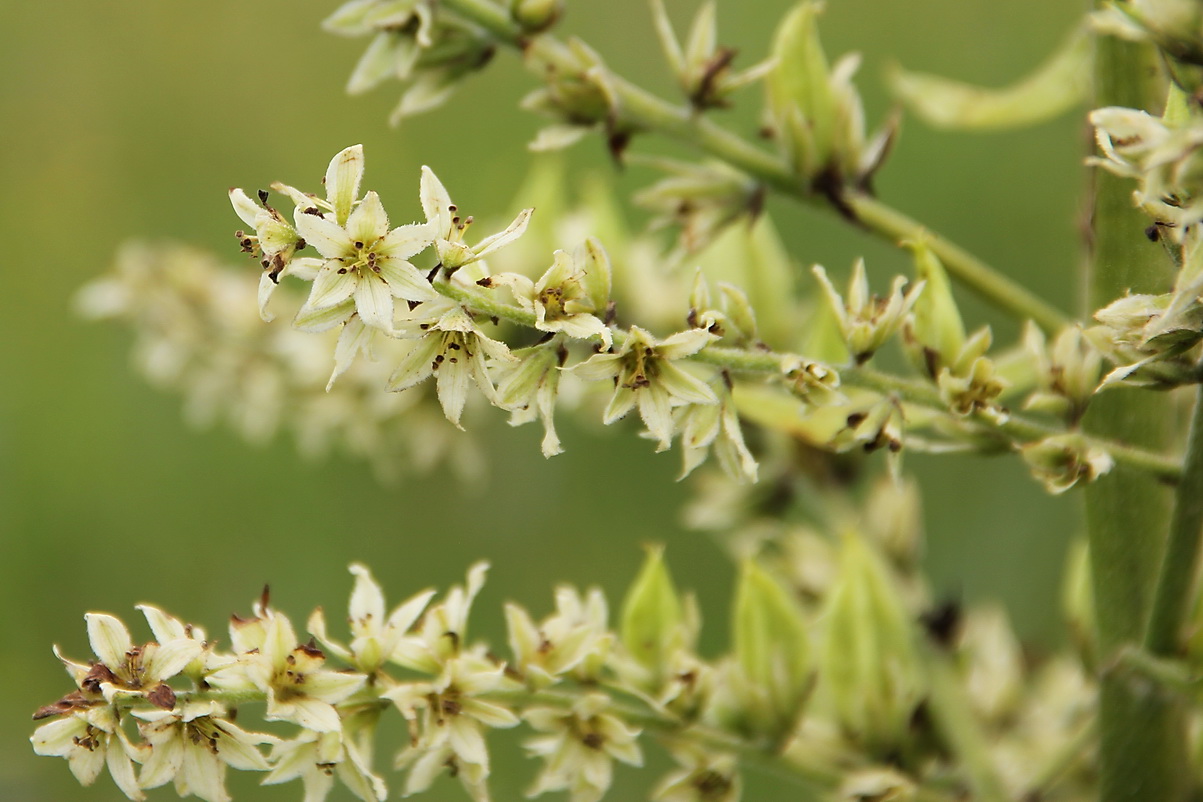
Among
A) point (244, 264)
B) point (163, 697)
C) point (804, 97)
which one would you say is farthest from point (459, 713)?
point (244, 264)

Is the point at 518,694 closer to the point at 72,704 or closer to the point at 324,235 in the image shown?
the point at 72,704

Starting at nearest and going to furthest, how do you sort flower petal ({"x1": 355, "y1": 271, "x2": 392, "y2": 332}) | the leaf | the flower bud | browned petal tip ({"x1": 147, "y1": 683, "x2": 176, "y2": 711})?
flower petal ({"x1": 355, "y1": 271, "x2": 392, "y2": 332})
browned petal tip ({"x1": 147, "y1": 683, "x2": 176, "y2": 711})
the flower bud
the leaf

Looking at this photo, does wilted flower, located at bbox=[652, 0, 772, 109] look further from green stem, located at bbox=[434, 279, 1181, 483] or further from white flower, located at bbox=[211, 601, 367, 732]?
white flower, located at bbox=[211, 601, 367, 732]

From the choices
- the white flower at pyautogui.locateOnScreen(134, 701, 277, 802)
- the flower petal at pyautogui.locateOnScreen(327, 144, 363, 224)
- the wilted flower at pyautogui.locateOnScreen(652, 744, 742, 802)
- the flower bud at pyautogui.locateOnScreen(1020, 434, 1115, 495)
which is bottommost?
the wilted flower at pyautogui.locateOnScreen(652, 744, 742, 802)

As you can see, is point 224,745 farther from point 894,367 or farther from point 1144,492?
point 894,367

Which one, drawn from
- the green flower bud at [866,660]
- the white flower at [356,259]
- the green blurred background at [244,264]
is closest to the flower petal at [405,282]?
the white flower at [356,259]

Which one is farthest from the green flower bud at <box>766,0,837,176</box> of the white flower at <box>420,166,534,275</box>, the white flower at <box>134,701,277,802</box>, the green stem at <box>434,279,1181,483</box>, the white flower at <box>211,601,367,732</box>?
the white flower at <box>134,701,277,802</box>

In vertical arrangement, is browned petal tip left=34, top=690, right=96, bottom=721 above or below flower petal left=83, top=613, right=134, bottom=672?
below
